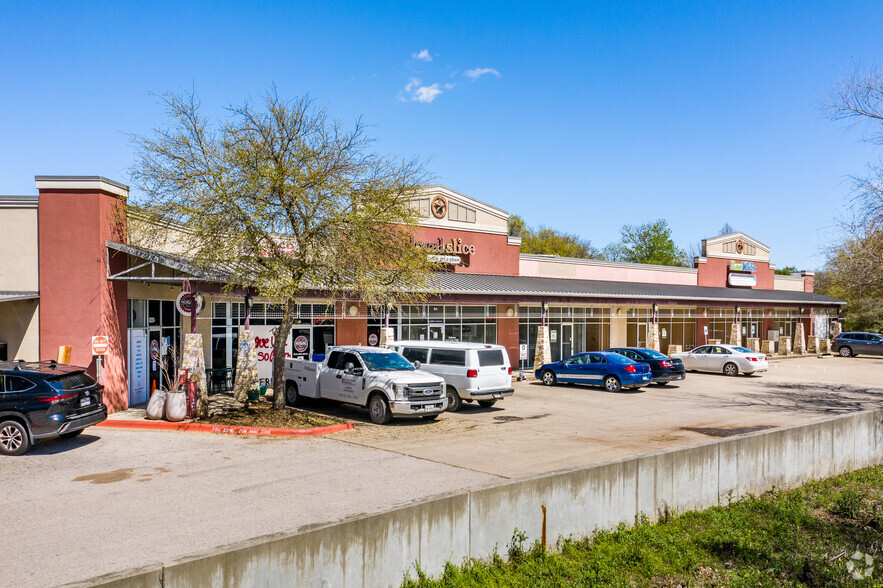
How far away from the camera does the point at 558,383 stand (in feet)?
85.1

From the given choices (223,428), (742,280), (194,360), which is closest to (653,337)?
(742,280)

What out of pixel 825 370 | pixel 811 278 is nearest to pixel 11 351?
pixel 825 370

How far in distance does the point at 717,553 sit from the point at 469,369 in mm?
10208

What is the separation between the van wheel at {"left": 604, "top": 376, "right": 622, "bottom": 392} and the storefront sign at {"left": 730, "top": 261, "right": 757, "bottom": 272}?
2839cm

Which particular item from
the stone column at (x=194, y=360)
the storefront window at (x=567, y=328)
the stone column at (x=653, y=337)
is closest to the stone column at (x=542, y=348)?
the storefront window at (x=567, y=328)

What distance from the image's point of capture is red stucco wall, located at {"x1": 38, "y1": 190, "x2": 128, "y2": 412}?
55.1 feet

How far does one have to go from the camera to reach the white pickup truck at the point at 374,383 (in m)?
16.3

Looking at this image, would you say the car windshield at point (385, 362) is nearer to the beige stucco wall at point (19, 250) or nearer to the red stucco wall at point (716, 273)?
the beige stucco wall at point (19, 250)

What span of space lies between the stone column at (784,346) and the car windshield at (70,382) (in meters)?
45.3

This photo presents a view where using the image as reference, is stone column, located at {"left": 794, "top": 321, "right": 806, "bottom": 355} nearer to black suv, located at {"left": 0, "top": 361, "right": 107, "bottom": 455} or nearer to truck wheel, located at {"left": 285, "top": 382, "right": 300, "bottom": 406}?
truck wheel, located at {"left": 285, "top": 382, "right": 300, "bottom": 406}

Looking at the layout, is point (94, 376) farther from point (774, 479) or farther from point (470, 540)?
point (774, 479)

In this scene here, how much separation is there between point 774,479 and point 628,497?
4.17 meters

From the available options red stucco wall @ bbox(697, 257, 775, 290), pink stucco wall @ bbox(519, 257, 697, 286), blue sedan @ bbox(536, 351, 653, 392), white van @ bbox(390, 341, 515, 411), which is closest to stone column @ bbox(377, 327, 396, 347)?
white van @ bbox(390, 341, 515, 411)

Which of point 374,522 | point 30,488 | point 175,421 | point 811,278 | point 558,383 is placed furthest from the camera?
point 811,278
